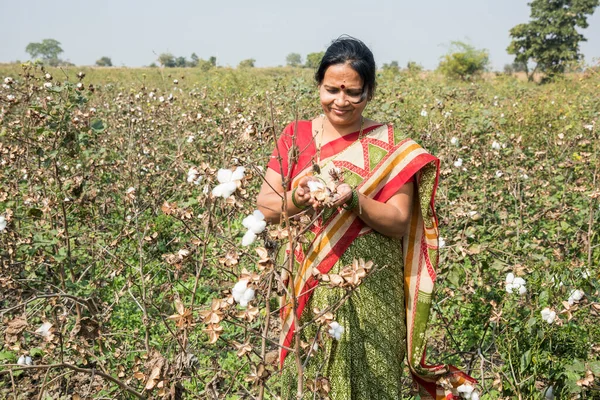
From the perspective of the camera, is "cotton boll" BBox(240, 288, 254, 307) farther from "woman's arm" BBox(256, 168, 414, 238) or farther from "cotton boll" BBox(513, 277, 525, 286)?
"cotton boll" BBox(513, 277, 525, 286)

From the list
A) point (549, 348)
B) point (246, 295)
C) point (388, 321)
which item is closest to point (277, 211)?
point (246, 295)

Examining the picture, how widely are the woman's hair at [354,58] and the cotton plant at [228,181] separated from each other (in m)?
0.57

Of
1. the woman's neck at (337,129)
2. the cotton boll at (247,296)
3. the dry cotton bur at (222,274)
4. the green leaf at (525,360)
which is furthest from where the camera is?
the green leaf at (525,360)

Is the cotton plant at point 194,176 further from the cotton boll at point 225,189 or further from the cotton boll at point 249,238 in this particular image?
the cotton boll at point 249,238

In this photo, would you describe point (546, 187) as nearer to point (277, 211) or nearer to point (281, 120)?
point (281, 120)

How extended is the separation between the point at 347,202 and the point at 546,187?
9.00ft

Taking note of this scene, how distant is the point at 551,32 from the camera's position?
119 feet

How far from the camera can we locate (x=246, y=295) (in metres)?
0.97

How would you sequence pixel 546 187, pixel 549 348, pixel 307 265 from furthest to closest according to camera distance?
pixel 546 187, pixel 549 348, pixel 307 265

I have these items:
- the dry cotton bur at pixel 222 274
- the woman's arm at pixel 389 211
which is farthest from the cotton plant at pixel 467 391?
the woman's arm at pixel 389 211

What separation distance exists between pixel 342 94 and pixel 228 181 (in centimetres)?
55

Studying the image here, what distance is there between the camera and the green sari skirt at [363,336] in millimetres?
1486

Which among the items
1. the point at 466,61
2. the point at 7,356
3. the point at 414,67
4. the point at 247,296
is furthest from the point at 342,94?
the point at 466,61

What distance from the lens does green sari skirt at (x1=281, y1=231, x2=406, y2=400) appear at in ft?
4.88
